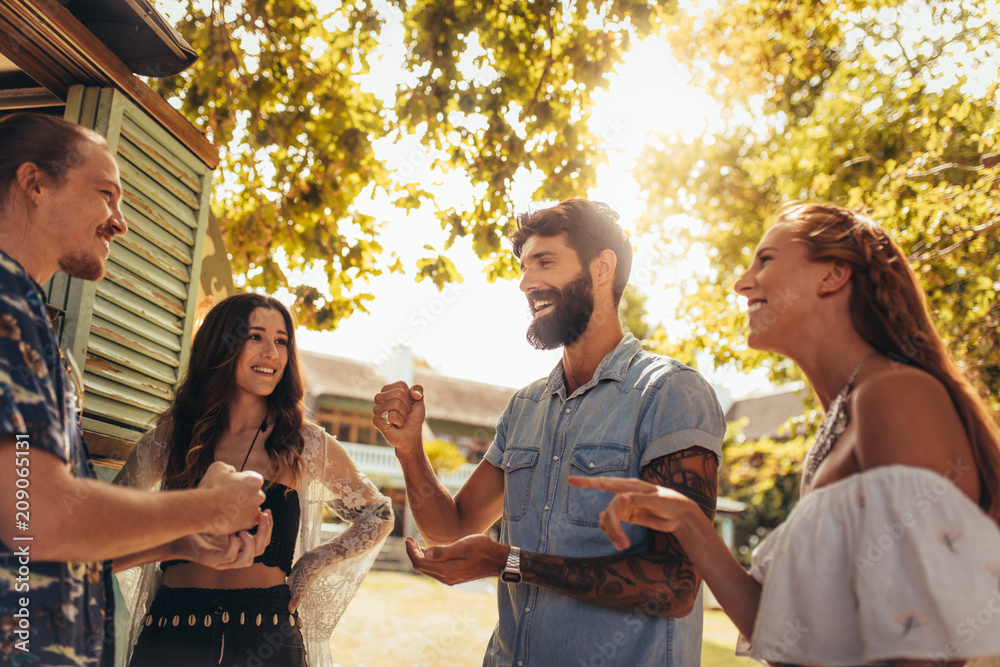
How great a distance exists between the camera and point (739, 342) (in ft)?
30.2

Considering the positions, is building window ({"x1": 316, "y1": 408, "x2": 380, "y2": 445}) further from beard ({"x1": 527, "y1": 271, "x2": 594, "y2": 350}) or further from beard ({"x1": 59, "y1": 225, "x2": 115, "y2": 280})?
beard ({"x1": 59, "y1": 225, "x2": 115, "y2": 280})

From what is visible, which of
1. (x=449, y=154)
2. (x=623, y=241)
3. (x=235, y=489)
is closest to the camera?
(x=235, y=489)

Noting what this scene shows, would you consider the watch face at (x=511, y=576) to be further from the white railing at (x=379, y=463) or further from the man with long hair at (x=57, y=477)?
the white railing at (x=379, y=463)

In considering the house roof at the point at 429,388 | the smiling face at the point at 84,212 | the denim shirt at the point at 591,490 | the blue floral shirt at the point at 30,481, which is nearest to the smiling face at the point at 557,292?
the denim shirt at the point at 591,490

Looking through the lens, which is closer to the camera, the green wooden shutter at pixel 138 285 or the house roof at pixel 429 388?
the green wooden shutter at pixel 138 285

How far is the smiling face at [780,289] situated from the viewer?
1.86 meters

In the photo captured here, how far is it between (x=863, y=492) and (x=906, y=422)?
7.0 inches

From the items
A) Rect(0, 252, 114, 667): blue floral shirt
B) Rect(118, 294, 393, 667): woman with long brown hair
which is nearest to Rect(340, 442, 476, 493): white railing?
Rect(118, 294, 393, 667): woman with long brown hair

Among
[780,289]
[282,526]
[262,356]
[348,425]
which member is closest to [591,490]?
[780,289]

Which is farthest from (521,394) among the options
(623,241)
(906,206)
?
(906,206)

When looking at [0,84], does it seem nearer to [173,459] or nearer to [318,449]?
[173,459]

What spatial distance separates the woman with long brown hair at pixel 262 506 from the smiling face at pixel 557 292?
1.13 meters

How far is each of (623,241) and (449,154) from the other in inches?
137

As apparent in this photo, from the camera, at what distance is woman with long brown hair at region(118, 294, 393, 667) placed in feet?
8.70
